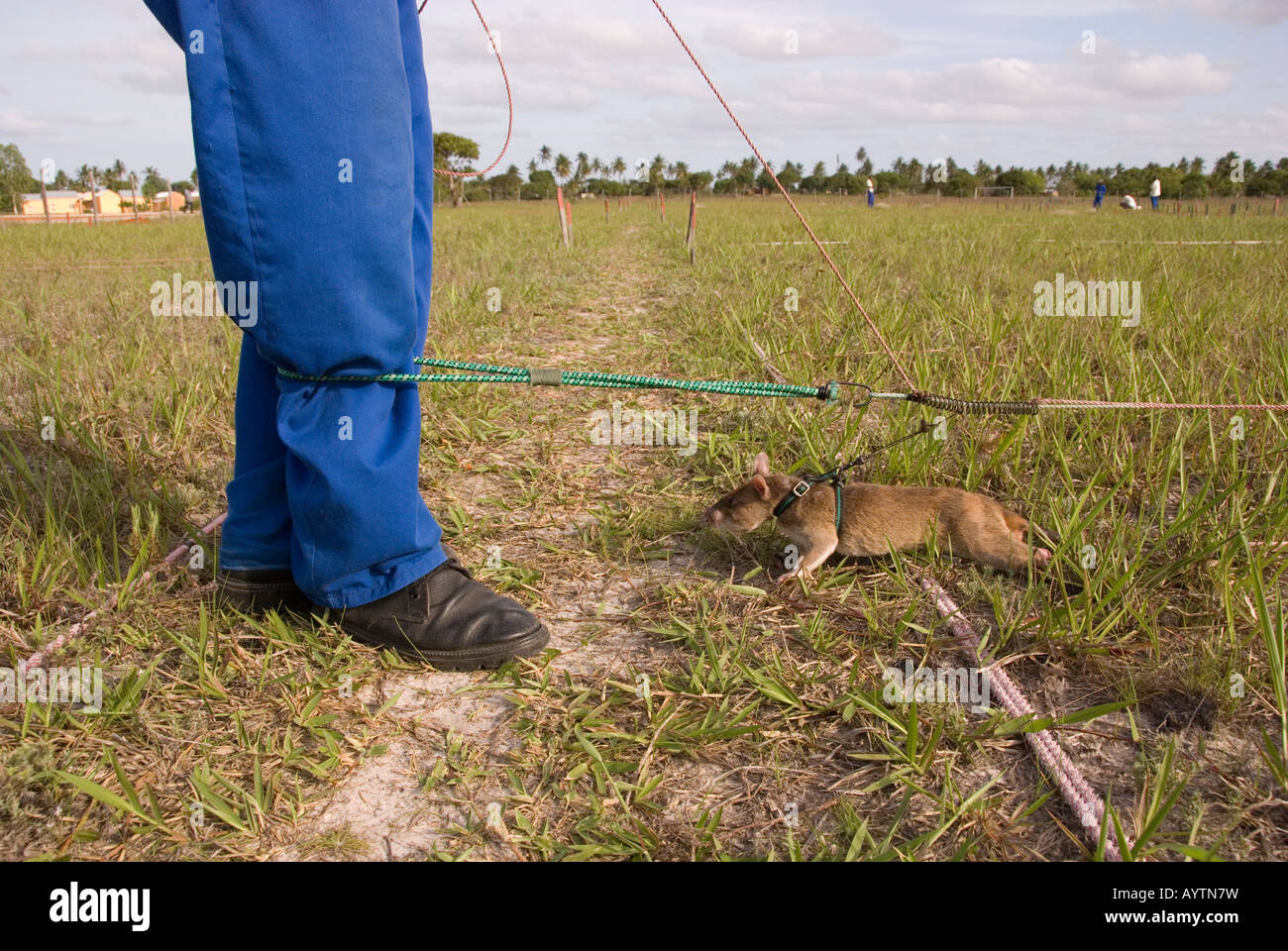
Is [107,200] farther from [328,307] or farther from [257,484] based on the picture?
[328,307]

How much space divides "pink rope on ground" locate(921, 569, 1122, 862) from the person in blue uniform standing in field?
115 centimetres

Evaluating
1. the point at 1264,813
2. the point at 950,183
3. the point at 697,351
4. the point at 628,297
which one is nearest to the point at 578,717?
the point at 1264,813

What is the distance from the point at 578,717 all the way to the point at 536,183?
81.4 metres

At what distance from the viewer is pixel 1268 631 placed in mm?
1646

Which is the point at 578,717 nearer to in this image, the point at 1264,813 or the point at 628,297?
the point at 1264,813

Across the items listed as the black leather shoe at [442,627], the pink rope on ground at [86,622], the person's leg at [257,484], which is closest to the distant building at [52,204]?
the pink rope on ground at [86,622]

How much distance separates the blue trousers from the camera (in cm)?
163

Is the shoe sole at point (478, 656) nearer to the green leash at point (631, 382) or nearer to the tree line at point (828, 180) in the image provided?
the green leash at point (631, 382)

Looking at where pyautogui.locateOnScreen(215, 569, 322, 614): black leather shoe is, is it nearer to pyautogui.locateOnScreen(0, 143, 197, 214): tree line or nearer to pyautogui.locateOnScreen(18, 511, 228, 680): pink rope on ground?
pyautogui.locateOnScreen(18, 511, 228, 680): pink rope on ground

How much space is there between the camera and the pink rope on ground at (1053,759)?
1.44m

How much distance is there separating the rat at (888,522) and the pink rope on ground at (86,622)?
1.70m

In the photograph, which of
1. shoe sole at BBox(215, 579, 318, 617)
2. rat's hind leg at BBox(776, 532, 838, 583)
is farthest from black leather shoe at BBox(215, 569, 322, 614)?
rat's hind leg at BBox(776, 532, 838, 583)

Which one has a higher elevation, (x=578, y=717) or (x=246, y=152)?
(x=246, y=152)

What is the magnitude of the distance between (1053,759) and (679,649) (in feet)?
3.03
